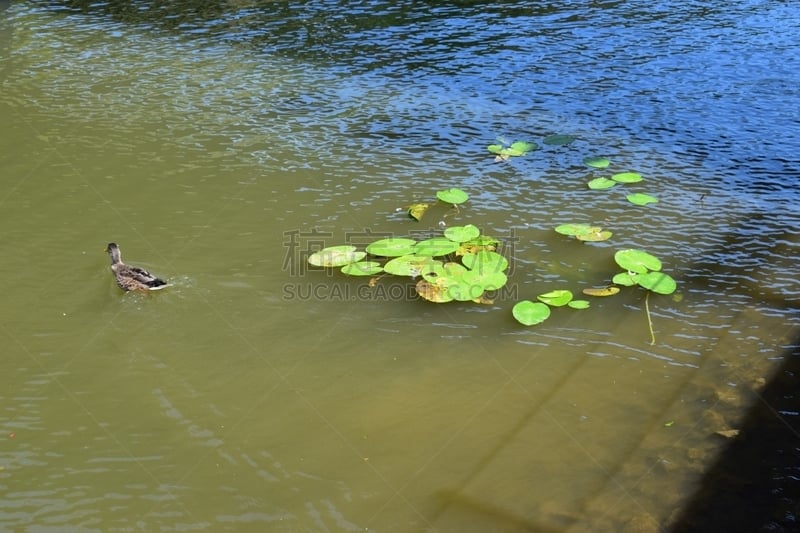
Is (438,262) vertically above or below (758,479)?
above

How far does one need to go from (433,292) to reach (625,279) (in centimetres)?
125

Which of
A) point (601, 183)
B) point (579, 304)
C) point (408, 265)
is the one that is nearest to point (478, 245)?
point (408, 265)

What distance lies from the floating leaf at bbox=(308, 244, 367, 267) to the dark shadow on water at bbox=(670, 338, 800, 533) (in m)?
2.63

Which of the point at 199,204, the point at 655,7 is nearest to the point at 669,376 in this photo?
the point at 199,204

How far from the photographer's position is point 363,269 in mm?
5152

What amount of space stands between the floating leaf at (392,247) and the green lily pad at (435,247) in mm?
56

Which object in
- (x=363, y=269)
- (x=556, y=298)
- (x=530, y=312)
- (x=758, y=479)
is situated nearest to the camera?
(x=758, y=479)

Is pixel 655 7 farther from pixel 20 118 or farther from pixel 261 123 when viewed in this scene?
pixel 20 118

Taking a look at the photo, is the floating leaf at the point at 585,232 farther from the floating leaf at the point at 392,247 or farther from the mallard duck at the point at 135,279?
the mallard duck at the point at 135,279

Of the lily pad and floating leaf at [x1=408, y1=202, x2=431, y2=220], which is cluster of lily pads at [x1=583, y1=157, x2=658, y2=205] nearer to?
the lily pad

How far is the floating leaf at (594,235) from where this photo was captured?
17.7 ft

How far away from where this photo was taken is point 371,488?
142 inches

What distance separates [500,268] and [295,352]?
58.6 inches

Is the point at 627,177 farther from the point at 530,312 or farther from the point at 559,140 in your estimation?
the point at 530,312
